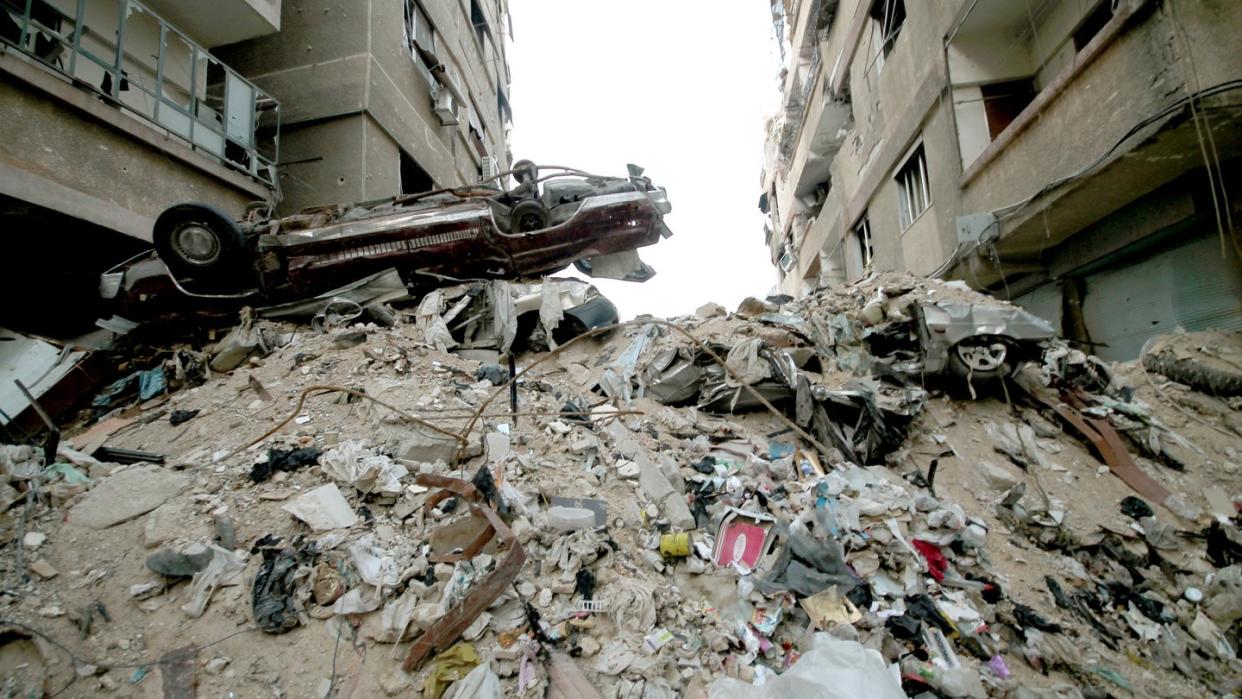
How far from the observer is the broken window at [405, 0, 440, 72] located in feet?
30.3

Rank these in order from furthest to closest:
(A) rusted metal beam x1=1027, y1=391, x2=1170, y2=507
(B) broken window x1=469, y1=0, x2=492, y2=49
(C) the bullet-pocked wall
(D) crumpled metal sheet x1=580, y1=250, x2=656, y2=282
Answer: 1. (B) broken window x1=469, y1=0, x2=492, y2=49
2. (C) the bullet-pocked wall
3. (D) crumpled metal sheet x1=580, y1=250, x2=656, y2=282
4. (A) rusted metal beam x1=1027, y1=391, x2=1170, y2=507

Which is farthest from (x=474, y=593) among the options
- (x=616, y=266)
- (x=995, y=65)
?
(x=995, y=65)

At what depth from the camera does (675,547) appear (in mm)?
2160

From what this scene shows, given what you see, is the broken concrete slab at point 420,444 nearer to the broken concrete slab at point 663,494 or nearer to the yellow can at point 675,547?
the broken concrete slab at point 663,494

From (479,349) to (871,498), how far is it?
405 cm

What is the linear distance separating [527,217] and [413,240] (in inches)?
55.4

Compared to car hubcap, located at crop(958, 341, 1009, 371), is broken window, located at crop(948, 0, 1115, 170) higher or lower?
higher

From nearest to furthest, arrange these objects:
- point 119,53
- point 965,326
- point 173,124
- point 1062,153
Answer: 1. point 965,326
2. point 1062,153
3. point 119,53
4. point 173,124

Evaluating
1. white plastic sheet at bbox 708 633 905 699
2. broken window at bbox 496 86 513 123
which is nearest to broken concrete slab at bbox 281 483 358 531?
white plastic sheet at bbox 708 633 905 699

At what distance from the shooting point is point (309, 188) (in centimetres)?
784

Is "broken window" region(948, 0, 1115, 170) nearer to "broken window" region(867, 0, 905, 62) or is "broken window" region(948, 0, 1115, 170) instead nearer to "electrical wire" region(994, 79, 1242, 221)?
"electrical wire" region(994, 79, 1242, 221)

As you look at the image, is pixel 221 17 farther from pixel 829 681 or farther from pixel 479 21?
pixel 829 681

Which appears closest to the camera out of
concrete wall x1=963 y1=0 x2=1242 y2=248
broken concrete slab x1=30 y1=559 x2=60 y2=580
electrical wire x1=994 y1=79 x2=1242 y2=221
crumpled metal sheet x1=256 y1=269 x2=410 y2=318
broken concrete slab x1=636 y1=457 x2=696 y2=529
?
broken concrete slab x1=30 y1=559 x2=60 y2=580

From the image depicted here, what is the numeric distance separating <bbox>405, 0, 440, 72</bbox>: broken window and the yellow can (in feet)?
36.1
